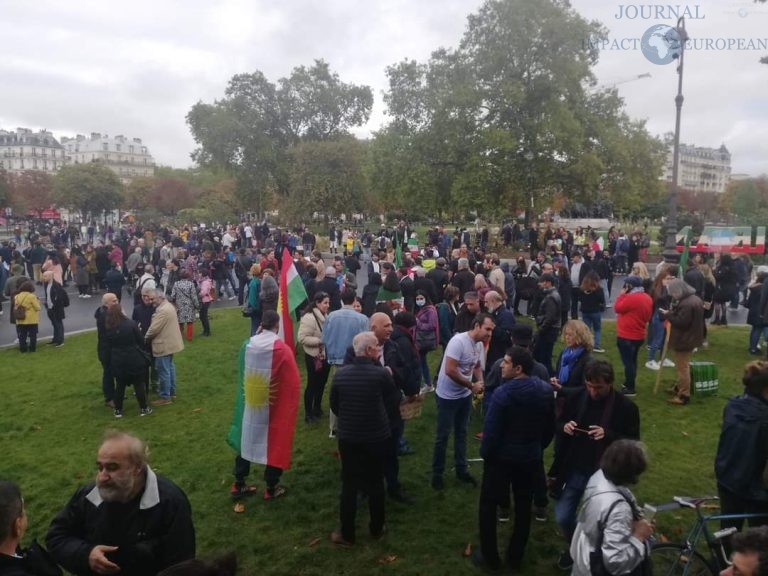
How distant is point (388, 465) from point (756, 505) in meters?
3.08

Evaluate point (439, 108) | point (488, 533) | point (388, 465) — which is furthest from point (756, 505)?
point (439, 108)

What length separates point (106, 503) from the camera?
2.77 m

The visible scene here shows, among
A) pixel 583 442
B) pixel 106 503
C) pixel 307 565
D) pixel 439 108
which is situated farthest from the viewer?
pixel 439 108

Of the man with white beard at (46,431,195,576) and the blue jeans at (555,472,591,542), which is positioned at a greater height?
the man with white beard at (46,431,195,576)

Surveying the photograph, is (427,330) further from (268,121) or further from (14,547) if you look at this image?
(268,121)

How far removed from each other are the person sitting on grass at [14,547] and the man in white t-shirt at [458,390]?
3.67 meters

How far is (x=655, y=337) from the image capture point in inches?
398

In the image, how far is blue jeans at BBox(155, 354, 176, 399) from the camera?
8555 millimetres

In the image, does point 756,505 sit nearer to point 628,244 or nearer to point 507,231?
point 628,244

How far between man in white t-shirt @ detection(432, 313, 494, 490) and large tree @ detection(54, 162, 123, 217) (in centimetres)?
5152

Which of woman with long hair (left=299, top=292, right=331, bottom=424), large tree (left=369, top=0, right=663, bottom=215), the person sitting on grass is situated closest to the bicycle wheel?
the person sitting on grass

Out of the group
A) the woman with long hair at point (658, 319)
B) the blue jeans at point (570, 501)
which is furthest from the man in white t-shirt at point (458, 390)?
the woman with long hair at point (658, 319)

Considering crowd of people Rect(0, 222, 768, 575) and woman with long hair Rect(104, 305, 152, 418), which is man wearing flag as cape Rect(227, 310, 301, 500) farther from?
woman with long hair Rect(104, 305, 152, 418)

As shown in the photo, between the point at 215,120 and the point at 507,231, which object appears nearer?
the point at 507,231
